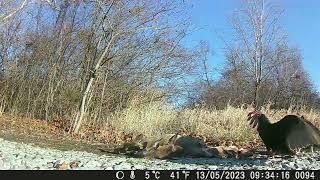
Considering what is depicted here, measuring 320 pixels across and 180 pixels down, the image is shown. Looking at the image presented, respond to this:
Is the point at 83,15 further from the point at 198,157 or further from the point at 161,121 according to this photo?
the point at 198,157

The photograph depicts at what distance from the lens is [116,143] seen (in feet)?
48.7

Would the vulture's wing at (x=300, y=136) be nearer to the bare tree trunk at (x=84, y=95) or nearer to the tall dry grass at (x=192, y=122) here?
the tall dry grass at (x=192, y=122)

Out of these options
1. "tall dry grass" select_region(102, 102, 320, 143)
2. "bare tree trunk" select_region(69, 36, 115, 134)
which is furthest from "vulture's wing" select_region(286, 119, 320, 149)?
"bare tree trunk" select_region(69, 36, 115, 134)

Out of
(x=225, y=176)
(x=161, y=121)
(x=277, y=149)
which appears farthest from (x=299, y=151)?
(x=161, y=121)

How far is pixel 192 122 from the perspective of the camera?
55.5 feet

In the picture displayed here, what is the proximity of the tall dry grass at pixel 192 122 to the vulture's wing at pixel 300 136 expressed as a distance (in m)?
5.21

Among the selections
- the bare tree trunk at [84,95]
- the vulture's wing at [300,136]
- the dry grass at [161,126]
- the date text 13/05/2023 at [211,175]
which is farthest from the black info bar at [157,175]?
the bare tree trunk at [84,95]

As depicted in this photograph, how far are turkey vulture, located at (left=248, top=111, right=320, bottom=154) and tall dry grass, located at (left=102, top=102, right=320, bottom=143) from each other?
4.80 m

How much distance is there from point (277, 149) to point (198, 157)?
156 centimetres

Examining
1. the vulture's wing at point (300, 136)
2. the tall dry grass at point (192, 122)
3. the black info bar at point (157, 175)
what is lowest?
the black info bar at point (157, 175)

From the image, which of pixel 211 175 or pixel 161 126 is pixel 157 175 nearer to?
pixel 211 175

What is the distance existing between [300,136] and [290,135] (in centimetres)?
19

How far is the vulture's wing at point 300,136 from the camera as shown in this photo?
9.38 metres

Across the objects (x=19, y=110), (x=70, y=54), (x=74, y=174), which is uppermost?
(x=70, y=54)
